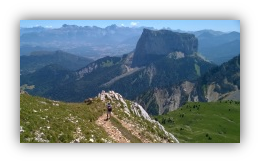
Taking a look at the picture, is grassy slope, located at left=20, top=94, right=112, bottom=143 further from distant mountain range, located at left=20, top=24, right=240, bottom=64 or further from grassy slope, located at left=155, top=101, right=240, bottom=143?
grassy slope, located at left=155, top=101, right=240, bottom=143

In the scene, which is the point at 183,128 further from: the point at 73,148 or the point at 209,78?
the point at 209,78

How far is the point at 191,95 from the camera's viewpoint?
175 m

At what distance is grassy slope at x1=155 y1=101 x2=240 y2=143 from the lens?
190 feet

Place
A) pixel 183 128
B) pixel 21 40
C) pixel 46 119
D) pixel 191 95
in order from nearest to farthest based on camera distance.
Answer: pixel 46 119 < pixel 21 40 < pixel 183 128 < pixel 191 95

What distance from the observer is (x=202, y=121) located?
72.6 m

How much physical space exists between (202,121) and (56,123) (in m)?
59.5

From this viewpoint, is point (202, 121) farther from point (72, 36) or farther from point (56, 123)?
point (56, 123)

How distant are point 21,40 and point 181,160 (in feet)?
32.4

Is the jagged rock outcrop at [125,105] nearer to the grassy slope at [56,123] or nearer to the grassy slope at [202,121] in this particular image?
the grassy slope at [56,123]

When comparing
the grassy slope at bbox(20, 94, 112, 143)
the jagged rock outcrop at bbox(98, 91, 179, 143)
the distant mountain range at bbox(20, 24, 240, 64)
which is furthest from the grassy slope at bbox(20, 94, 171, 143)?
the distant mountain range at bbox(20, 24, 240, 64)

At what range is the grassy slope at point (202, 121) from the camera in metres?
57.8

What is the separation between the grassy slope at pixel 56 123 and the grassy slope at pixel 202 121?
3904cm

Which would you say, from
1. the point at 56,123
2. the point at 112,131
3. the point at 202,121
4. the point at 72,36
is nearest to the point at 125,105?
the point at 112,131
